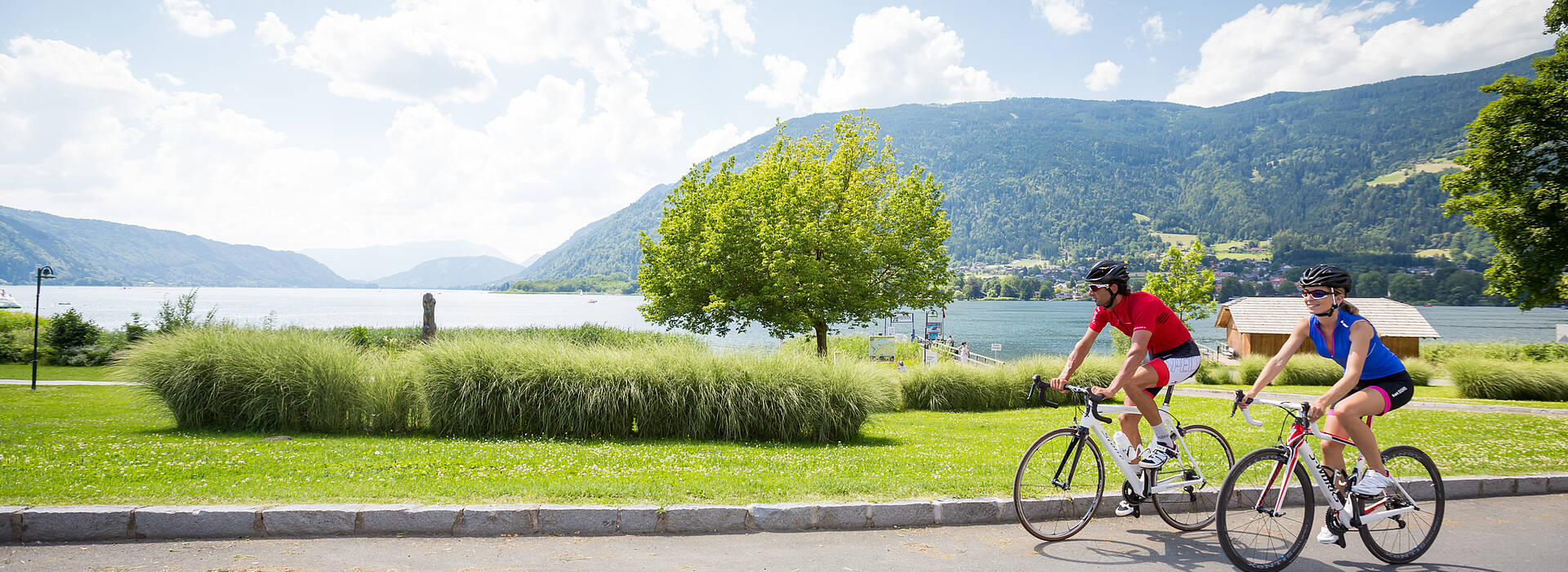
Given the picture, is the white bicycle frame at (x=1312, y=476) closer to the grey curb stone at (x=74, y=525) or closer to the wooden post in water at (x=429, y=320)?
the grey curb stone at (x=74, y=525)

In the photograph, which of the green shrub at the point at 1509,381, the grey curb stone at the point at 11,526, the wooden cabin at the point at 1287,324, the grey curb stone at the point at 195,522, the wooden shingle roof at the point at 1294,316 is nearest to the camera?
the grey curb stone at the point at 11,526

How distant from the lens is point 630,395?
9922 millimetres

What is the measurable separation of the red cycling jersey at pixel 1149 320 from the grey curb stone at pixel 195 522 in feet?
20.3

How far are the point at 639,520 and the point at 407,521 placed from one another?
165cm

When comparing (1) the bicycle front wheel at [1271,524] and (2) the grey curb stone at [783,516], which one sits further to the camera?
(2) the grey curb stone at [783,516]

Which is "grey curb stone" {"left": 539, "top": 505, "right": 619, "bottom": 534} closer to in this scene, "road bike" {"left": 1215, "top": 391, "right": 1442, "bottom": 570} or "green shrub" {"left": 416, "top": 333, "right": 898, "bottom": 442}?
"road bike" {"left": 1215, "top": 391, "right": 1442, "bottom": 570}

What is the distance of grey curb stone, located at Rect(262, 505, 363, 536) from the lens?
498cm

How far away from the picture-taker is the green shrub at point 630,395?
32.2 ft

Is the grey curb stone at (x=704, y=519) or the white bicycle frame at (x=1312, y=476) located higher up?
the white bicycle frame at (x=1312, y=476)

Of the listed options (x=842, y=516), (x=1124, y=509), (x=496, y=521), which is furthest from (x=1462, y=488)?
(x=496, y=521)

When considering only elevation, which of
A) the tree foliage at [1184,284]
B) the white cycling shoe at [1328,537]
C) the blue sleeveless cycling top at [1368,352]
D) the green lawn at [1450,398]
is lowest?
the green lawn at [1450,398]

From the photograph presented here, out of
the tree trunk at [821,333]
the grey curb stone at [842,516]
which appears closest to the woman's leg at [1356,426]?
the grey curb stone at [842,516]

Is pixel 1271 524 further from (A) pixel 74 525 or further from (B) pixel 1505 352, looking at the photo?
(B) pixel 1505 352

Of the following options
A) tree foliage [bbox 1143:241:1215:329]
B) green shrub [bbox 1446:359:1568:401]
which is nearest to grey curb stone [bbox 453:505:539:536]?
green shrub [bbox 1446:359:1568:401]
